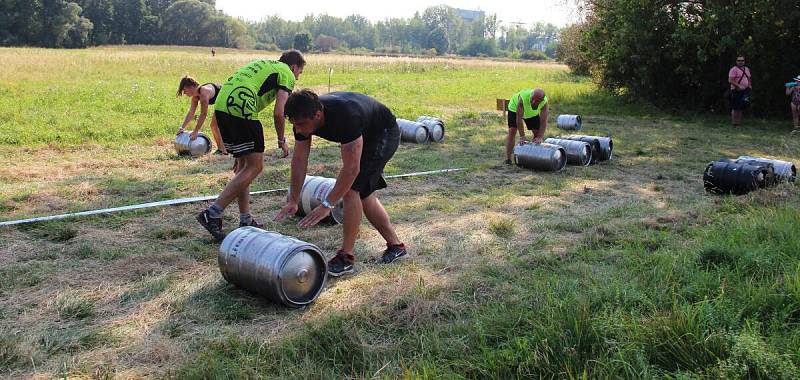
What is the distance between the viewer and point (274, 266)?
438cm

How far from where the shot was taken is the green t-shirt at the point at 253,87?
6.09 m

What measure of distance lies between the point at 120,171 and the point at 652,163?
359 inches

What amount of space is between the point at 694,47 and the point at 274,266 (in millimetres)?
17974

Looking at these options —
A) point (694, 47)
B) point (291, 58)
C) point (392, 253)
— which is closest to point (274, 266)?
point (392, 253)

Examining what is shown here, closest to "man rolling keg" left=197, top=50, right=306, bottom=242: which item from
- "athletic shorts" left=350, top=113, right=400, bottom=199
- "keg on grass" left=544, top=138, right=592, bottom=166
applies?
"athletic shorts" left=350, top=113, right=400, bottom=199

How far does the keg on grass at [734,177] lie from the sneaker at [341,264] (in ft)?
18.3

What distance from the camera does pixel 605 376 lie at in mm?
3225

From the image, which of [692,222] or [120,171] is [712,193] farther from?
[120,171]

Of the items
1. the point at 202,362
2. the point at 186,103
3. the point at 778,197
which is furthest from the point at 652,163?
the point at 186,103

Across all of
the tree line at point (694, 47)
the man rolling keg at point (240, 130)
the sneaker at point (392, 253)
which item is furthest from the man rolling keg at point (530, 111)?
the tree line at point (694, 47)

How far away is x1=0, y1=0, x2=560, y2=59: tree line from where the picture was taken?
249 feet

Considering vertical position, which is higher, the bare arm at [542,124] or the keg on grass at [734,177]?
the bare arm at [542,124]

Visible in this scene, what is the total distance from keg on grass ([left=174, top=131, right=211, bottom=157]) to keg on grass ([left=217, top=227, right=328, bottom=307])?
666 centimetres

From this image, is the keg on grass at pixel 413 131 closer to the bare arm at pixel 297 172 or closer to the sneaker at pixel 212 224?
the sneaker at pixel 212 224
